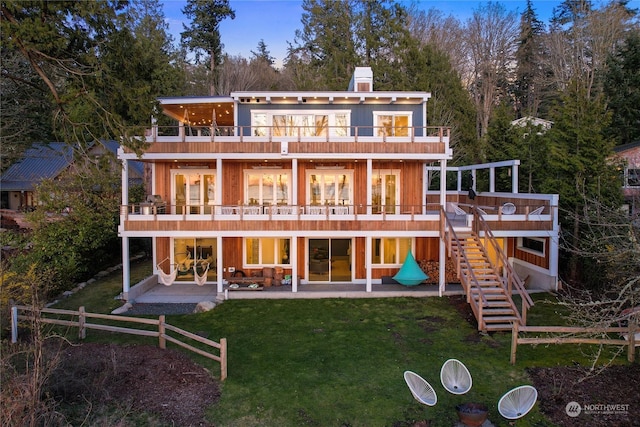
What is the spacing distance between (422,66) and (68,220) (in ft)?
78.9

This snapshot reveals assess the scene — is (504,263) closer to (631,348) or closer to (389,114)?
(631,348)

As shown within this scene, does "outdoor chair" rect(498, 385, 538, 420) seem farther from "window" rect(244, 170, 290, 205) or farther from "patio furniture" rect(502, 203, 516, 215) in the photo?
"window" rect(244, 170, 290, 205)

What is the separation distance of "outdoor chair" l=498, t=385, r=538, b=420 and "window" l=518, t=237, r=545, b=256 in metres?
10.1

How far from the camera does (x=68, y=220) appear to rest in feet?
60.4

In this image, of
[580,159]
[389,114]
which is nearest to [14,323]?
[389,114]

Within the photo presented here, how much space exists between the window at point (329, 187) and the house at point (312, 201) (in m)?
0.04

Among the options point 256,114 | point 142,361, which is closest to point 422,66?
point 256,114

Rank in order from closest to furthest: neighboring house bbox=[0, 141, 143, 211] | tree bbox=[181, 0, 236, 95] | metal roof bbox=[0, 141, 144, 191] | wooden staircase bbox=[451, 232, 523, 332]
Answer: wooden staircase bbox=[451, 232, 523, 332] → metal roof bbox=[0, 141, 144, 191] → neighboring house bbox=[0, 141, 143, 211] → tree bbox=[181, 0, 236, 95]

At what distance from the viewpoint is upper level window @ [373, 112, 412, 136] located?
18547mm

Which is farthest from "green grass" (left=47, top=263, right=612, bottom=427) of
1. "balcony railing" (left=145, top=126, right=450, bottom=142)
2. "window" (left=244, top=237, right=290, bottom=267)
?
"balcony railing" (left=145, top=126, right=450, bottom=142)

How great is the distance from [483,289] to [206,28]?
36021 mm

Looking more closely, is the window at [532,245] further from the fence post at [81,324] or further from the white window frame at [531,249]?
the fence post at [81,324]

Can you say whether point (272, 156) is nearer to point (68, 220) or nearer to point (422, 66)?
point (68, 220)

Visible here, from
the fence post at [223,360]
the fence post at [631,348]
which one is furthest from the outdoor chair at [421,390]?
the fence post at [631,348]
